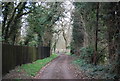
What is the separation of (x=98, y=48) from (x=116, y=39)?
18.5 feet

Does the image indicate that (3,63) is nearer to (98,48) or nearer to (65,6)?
(98,48)

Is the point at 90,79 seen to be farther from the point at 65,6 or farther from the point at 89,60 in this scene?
the point at 65,6

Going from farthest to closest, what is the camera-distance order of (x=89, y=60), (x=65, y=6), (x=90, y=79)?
(x=65, y=6) < (x=89, y=60) < (x=90, y=79)

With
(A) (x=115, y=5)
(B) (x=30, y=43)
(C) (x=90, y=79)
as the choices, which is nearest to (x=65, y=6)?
(B) (x=30, y=43)

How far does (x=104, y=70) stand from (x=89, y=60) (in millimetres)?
5977

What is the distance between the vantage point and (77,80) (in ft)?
33.3

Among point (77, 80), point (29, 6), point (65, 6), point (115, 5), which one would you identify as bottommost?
point (77, 80)

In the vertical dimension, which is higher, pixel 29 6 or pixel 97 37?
pixel 29 6

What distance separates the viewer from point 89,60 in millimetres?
17328

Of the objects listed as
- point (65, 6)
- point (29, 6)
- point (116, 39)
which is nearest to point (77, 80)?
point (116, 39)

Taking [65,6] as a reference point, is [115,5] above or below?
below

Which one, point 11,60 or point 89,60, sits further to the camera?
point 89,60

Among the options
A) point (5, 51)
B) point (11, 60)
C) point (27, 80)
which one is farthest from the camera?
point (11, 60)

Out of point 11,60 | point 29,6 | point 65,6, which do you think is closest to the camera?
point 11,60
